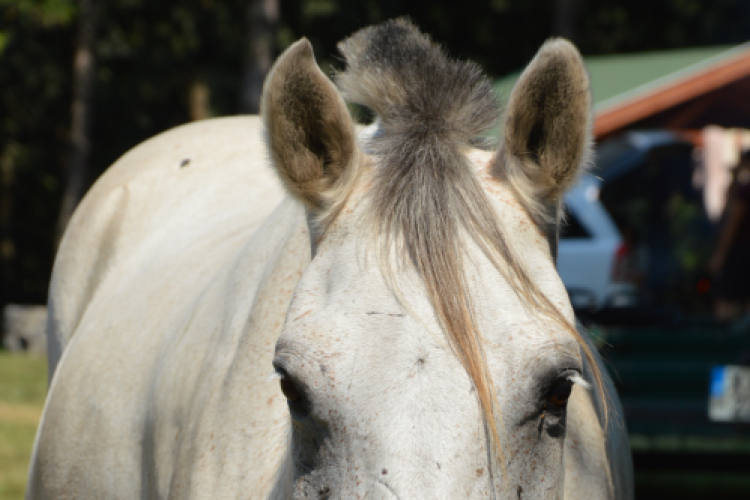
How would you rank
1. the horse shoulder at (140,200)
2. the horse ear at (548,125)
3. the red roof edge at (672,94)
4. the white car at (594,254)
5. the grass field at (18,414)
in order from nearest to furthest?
the horse ear at (548,125)
the horse shoulder at (140,200)
the grass field at (18,414)
the red roof edge at (672,94)
the white car at (594,254)

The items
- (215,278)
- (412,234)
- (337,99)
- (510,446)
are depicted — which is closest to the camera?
(510,446)

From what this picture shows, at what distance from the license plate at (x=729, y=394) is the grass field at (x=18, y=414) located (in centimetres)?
493

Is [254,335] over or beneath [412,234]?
beneath

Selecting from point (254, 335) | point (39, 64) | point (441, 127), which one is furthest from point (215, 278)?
point (39, 64)

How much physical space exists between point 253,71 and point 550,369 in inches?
503

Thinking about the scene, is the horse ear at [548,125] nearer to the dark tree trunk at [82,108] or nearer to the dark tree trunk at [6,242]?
the dark tree trunk at [82,108]

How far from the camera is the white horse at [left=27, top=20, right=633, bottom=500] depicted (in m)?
1.54

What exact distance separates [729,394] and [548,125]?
15.1 ft

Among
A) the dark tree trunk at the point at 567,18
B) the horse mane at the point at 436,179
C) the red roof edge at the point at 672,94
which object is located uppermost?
the dark tree trunk at the point at 567,18

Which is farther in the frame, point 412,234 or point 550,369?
point 412,234

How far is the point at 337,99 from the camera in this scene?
6.12 ft

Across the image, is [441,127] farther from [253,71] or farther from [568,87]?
[253,71]

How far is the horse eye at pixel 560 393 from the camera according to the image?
1.66 m

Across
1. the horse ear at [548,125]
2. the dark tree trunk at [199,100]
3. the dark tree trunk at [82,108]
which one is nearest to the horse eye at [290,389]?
the horse ear at [548,125]
